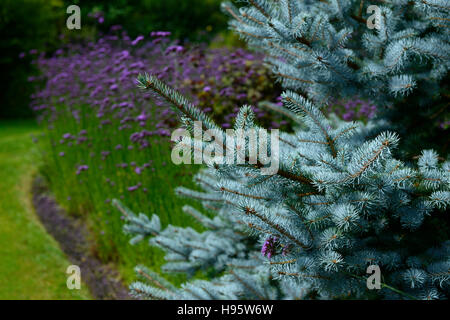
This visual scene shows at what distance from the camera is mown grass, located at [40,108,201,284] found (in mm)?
3707

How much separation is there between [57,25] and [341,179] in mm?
15180

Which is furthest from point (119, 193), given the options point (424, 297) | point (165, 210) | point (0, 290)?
point (424, 297)

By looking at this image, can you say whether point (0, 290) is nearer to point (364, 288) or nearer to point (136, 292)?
point (136, 292)

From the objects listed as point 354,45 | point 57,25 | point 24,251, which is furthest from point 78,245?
point 57,25

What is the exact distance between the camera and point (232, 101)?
4504 mm

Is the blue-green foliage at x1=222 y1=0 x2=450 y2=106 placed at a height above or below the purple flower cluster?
below

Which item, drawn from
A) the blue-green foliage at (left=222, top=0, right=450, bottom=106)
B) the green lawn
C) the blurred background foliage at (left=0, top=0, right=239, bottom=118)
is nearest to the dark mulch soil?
the green lawn

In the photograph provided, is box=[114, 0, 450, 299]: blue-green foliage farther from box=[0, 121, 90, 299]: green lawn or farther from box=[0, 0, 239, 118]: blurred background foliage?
box=[0, 0, 239, 118]: blurred background foliage

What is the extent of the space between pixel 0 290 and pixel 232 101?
9.24 ft

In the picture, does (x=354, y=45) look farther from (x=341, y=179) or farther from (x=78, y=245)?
(x=78, y=245)

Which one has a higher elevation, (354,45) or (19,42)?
(19,42)

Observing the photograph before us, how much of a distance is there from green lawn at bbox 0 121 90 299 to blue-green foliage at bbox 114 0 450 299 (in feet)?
5.87

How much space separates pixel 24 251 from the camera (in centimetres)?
409
